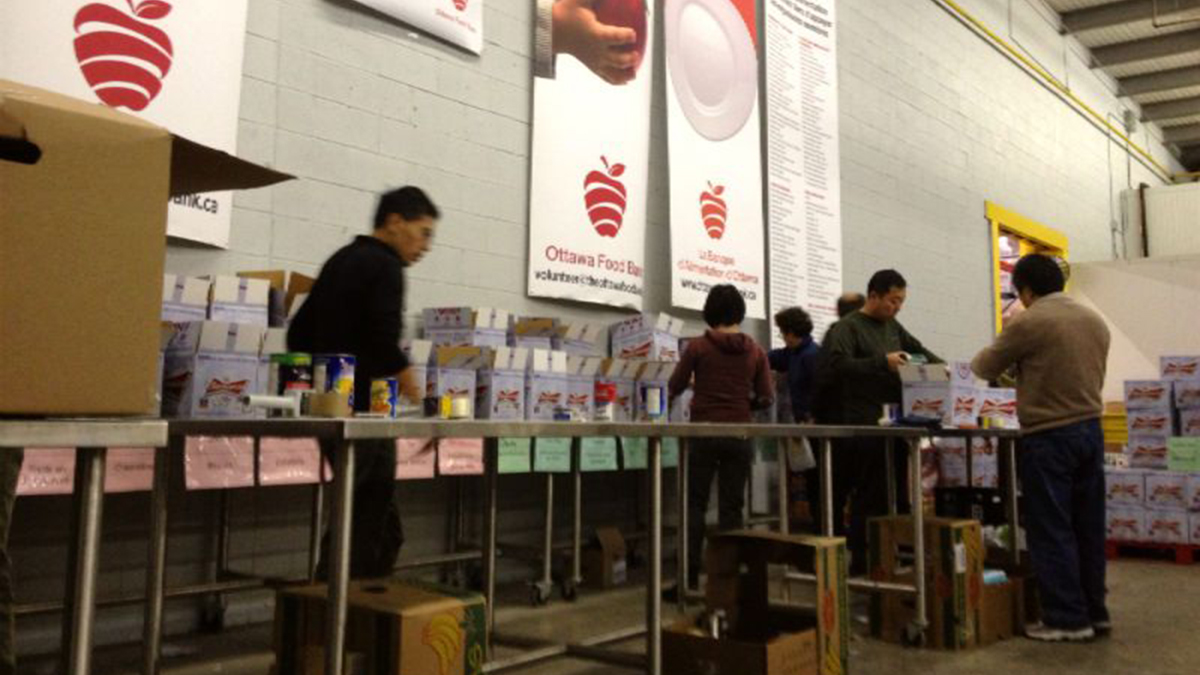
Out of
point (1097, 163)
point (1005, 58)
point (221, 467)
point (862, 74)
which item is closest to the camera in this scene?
point (221, 467)

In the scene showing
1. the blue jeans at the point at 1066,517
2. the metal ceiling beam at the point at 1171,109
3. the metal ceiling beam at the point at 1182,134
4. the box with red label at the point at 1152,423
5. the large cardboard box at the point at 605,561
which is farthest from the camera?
the metal ceiling beam at the point at 1182,134

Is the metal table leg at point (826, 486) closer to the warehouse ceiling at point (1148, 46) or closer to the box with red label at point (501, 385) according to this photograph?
the box with red label at point (501, 385)

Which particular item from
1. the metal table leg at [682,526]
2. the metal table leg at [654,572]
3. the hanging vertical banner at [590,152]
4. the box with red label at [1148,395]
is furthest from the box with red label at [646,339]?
the box with red label at [1148,395]

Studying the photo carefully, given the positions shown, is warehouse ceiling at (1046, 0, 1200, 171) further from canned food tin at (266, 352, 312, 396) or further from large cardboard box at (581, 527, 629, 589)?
canned food tin at (266, 352, 312, 396)

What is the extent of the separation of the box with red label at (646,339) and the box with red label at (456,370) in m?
1.07

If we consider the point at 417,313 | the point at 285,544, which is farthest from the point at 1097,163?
the point at 285,544

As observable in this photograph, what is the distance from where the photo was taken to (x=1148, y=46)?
10484 millimetres

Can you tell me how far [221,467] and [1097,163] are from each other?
11.2 metres

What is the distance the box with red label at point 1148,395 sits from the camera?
5.97m

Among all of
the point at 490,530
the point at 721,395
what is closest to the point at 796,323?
the point at 721,395

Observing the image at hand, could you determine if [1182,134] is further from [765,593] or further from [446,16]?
[765,593]

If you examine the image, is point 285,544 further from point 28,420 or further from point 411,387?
point 28,420

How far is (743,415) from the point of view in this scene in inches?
153

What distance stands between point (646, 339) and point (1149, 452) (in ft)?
12.1
